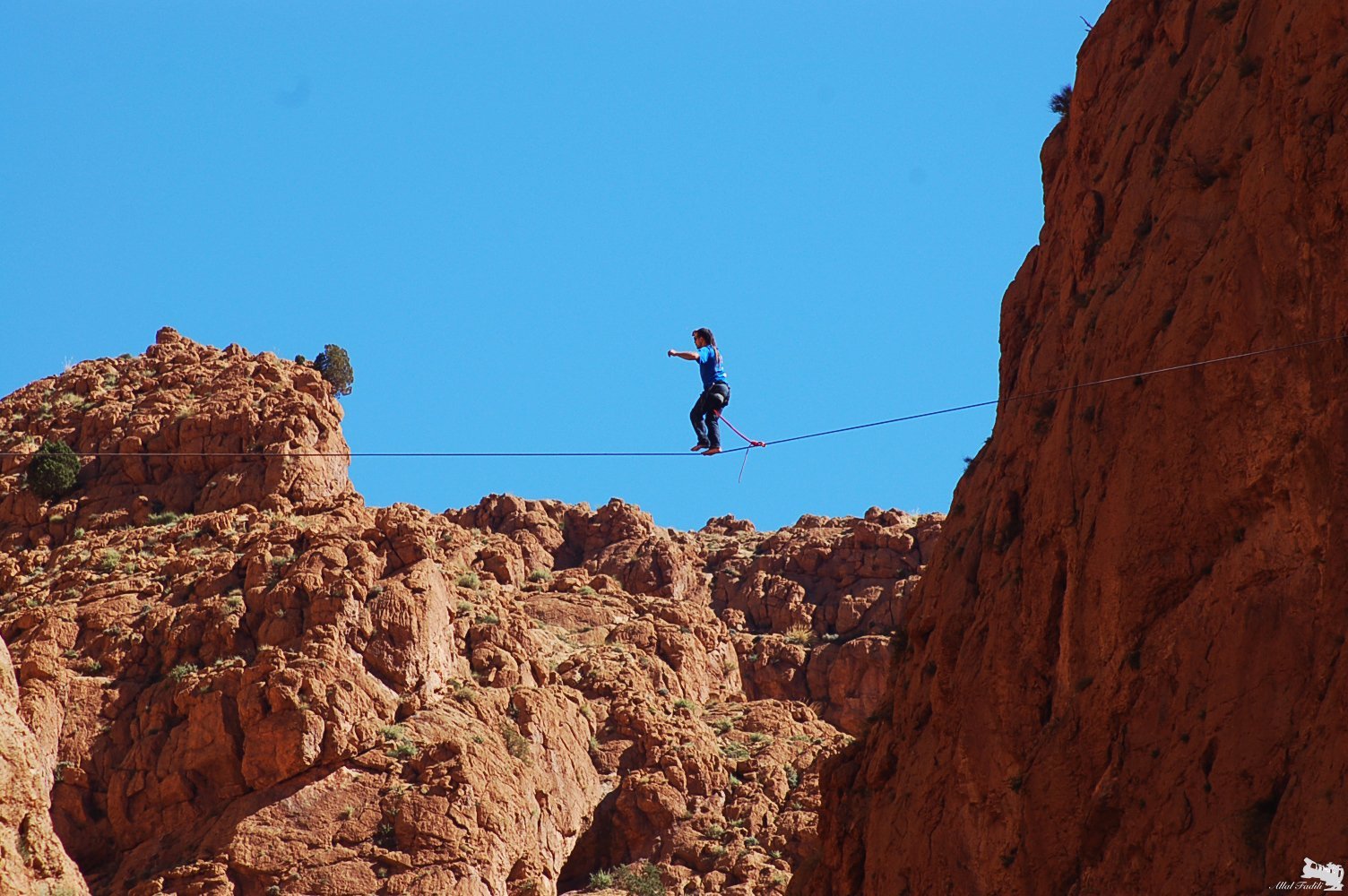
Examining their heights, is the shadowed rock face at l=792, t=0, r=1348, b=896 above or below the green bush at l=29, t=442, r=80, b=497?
below

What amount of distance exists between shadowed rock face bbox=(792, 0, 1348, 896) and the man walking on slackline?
4110 millimetres

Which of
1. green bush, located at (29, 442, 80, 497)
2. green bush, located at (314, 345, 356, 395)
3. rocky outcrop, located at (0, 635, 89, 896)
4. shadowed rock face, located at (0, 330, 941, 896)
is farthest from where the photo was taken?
green bush, located at (314, 345, 356, 395)

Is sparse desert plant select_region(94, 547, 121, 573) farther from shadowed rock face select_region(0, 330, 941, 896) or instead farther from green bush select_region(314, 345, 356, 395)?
green bush select_region(314, 345, 356, 395)

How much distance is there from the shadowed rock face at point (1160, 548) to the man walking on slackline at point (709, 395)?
411 centimetres

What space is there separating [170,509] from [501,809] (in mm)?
15717

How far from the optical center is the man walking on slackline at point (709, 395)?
2698 centimetres

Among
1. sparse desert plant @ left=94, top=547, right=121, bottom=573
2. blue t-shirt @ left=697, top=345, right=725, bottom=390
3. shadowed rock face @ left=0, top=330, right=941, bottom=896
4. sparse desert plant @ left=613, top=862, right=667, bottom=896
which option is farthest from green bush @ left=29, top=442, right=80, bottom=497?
blue t-shirt @ left=697, top=345, right=725, bottom=390

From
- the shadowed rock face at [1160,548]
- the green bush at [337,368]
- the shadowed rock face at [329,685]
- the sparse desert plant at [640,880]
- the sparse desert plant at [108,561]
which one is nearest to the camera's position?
the shadowed rock face at [1160,548]

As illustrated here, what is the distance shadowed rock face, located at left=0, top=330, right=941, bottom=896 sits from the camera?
37750 mm

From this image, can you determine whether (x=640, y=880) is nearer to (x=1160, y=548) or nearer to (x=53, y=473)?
(x=53, y=473)

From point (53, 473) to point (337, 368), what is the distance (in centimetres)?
1713

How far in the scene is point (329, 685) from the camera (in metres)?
39.2

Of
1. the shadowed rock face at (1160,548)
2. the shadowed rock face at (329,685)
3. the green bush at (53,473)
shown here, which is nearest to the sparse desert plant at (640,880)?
the shadowed rock face at (329,685)

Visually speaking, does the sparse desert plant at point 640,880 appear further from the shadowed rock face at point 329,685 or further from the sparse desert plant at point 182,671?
the sparse desert plant at point 182,671
